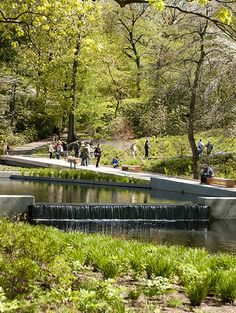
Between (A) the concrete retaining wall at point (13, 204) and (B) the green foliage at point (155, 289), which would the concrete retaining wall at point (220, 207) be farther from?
(B) the green foliage at point (155, 289)

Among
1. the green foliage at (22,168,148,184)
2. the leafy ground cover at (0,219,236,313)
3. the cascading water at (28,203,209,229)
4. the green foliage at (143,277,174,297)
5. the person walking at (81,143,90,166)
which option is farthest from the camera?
the person walking at (81,143,90,166)

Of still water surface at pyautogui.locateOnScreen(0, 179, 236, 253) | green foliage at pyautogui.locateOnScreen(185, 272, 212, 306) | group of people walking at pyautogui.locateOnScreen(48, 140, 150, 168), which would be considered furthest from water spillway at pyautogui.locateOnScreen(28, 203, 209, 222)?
group of people walking at pyautogui.locateOnScreen(48, 140, 150, 168)

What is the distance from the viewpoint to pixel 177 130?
38250 mm

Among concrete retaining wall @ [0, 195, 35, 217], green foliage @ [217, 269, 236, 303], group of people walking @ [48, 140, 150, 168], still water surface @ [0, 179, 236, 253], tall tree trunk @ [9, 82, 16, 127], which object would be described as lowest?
still water surface @ [0, 179, 236, 253]

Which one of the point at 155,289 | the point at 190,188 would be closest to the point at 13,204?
the point at 190,188

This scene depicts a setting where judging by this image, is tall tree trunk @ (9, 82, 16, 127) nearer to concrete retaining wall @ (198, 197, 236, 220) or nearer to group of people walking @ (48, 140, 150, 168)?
group of people walking @ (48, 140, 150, 168)

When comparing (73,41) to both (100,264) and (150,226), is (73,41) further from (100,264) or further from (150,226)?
(100,264)

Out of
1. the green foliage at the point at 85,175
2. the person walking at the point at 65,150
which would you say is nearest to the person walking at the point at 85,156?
the green foliage at the point at 85,175

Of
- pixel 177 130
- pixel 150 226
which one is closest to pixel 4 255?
pixel 150 226

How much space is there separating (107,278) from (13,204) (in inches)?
376

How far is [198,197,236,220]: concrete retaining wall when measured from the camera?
1833cm

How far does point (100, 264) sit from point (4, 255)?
1435mm

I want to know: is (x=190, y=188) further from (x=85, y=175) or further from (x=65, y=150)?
(x=65, y=150)

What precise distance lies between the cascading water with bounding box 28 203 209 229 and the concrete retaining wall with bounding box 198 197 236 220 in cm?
25
